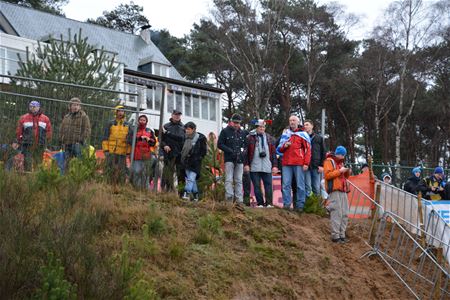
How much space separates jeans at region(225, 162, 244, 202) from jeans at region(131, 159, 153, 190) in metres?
1.53

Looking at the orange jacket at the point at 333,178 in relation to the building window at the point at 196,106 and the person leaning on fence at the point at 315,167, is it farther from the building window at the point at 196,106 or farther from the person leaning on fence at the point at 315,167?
the building window at the point at 196,106

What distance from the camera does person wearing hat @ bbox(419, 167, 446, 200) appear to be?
13852 millimetres

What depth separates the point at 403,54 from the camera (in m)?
37.8

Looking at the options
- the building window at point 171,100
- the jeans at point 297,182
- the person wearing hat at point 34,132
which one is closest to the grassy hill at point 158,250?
the jeans at point 297,182

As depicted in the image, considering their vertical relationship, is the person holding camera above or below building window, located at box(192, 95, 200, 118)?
below

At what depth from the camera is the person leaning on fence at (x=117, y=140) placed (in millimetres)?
9273

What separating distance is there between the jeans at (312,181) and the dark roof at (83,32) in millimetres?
28248

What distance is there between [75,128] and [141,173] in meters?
1.19

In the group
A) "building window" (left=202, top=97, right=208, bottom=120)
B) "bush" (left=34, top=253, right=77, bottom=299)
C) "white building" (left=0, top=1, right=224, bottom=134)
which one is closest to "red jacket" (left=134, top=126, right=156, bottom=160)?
"bush" (left=34, top=253, right=77, bottom=299)

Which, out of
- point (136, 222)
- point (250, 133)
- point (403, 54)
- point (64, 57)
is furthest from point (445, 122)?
point (136, 222)

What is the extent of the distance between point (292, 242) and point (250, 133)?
3.02 m

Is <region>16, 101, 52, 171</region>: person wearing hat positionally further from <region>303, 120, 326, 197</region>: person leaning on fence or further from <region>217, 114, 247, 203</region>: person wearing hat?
<region>303, 120, 326, 197</region>: person leaning on fence

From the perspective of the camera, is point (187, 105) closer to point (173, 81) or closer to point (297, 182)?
point (173, 81)

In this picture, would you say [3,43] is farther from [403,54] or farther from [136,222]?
[136,222]
